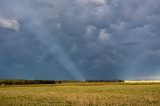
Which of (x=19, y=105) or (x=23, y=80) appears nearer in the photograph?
(x=19, y=105)

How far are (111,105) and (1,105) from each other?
32.5ft

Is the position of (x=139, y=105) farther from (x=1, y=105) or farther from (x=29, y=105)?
(x=1, y=105)

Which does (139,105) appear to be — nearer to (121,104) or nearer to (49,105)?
(121,104)

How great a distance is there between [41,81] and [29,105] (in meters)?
132

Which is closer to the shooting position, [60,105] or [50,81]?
[60,105]

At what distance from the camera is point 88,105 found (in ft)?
87.7

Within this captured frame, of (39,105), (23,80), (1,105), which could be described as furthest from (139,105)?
(23,80)

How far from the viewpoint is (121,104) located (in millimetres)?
27594

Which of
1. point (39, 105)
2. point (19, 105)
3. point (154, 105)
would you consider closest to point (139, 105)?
point (154, 105)

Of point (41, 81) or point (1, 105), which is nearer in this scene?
point (1, 105)

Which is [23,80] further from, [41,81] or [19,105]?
[19,105]

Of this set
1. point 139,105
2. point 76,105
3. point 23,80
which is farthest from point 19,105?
point 23,80

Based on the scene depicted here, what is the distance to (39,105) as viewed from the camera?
89.0 ft

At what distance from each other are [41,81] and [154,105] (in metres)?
134
